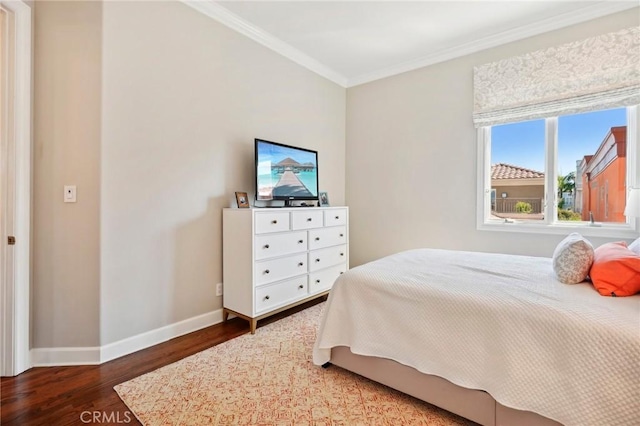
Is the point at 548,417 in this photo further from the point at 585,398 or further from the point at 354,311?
the point at 354,311

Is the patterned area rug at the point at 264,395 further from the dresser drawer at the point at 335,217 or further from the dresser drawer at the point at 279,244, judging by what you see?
the dresser drawer at the point at 335,217

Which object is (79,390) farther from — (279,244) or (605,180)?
(605,180)

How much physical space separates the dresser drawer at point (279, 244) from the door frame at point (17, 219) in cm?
151

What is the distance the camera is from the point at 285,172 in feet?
10.2

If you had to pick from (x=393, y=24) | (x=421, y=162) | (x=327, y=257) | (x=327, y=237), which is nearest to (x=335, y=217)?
(x=327, y=237)

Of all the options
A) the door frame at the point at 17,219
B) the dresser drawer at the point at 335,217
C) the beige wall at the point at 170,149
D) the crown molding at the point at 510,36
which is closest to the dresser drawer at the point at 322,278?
the dresser drawer at the point at 335,217

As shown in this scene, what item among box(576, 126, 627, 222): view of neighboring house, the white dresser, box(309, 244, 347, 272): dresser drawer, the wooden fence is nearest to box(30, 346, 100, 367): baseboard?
the white dresser

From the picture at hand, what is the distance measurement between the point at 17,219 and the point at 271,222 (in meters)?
1.65

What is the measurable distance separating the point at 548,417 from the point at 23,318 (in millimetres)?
2930

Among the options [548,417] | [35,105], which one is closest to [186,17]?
[35,105]

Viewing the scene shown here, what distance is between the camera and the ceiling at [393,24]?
2637 millimetres

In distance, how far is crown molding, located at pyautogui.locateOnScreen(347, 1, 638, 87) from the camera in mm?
2607

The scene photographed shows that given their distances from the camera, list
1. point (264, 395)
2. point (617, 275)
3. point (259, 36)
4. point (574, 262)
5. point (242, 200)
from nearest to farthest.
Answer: point (617, 275) < point (574, 262) < point (264, 395) < point (242, 200) < point (259, 36)

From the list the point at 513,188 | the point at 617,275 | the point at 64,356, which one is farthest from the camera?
the point at 513,188
